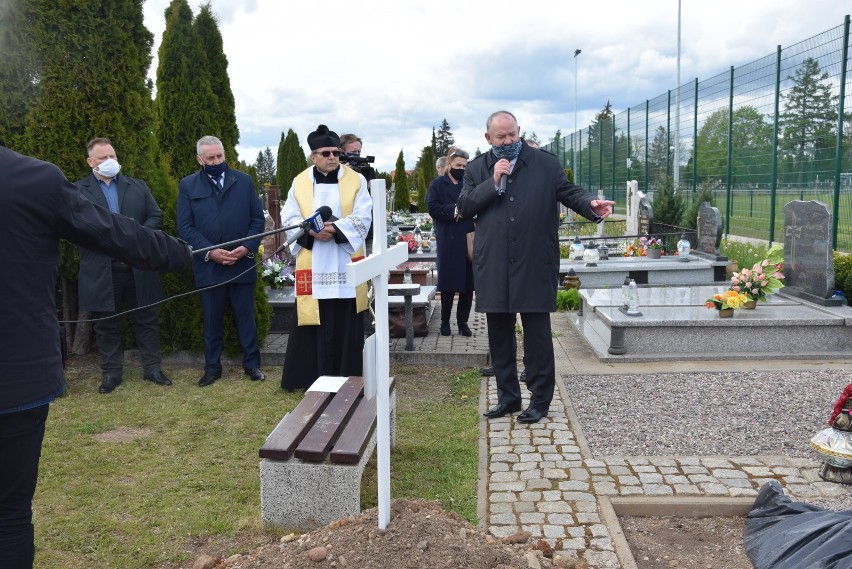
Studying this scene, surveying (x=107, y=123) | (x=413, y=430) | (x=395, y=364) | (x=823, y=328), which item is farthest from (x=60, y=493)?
(x=823, y=328)

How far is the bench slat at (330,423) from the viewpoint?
3.44 meters

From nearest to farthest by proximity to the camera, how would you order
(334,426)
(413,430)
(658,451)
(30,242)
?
(30,242)
(334,426)
(658,451)
(413,430)

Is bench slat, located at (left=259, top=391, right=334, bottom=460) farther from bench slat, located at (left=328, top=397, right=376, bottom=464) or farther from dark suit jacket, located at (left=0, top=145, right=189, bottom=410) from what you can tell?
dark suit jacket, located at (left=0, top=145, right=189, bottom=410)

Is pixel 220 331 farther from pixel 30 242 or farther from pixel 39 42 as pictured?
pixel 30 242

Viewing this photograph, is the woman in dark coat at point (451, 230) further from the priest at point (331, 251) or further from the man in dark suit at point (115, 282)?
the man in dark suit at point (115, 282)

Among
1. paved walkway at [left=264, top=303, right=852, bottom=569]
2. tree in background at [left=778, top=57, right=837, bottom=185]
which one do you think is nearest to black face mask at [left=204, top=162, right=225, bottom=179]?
paved walkway at [left=264, top=303, right=852, bottom=569]

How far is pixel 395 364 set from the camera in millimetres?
6980

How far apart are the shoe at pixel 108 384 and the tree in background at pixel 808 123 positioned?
10368 millimetres

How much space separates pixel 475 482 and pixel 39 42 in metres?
5.49

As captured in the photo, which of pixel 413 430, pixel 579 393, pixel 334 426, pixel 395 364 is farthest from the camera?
pixel 395 364

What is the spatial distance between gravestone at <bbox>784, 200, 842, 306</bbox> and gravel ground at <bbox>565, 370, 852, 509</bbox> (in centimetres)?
171

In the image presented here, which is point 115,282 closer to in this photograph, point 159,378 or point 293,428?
point 159,378

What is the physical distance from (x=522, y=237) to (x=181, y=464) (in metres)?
2.58

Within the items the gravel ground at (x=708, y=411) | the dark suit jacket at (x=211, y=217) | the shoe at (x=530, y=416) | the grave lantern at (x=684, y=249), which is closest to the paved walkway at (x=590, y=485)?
the shoe at (x=530, y=416)
